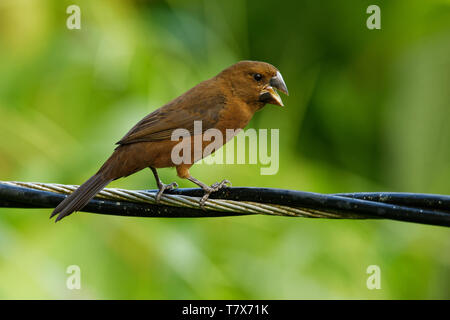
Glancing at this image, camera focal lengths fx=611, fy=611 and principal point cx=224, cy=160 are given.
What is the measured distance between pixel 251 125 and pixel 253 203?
287 cm

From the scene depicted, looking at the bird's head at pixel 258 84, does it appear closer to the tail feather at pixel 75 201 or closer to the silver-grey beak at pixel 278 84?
the silver-grey beak at pixel 278 84

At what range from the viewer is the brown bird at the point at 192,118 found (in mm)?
3395

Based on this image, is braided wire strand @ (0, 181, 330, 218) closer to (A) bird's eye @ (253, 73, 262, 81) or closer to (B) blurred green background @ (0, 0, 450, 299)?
(A) bird's eye @ (253, 73, 262, 81)

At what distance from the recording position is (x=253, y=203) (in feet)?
8.25

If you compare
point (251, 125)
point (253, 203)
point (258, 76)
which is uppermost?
point (258, 76)

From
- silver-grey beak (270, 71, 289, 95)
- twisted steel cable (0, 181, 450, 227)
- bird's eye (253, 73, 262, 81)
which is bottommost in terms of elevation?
twisted steel cable (0, 181, 450, 227)

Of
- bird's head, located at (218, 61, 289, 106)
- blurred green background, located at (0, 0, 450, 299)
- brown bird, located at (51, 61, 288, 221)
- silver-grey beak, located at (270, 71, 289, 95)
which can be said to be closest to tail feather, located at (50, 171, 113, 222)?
brown bird, located at (51, 61, 288, 221)

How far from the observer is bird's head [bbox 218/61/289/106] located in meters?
3.87

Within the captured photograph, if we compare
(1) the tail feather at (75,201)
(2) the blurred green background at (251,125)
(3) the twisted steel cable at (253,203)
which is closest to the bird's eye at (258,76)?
(2) the blurred green background at (251,125)

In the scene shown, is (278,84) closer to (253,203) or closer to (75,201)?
(253,203)

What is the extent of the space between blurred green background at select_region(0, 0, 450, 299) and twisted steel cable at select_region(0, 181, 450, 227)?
73.1 inches

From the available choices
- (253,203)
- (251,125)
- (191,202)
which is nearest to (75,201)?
(191,202)

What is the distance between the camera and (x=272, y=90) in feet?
12.8

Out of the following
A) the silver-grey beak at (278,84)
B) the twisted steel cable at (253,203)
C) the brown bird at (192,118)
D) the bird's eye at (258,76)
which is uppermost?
the bird's eye at (258,76)
